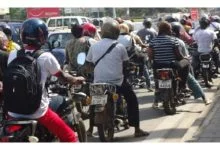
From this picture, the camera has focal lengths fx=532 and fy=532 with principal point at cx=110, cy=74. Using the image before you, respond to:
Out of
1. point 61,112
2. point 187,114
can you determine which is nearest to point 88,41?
point 187,114

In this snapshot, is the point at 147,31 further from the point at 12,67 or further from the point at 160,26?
the point at 12,67

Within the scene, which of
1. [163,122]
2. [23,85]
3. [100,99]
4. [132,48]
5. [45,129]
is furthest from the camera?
[132,48]

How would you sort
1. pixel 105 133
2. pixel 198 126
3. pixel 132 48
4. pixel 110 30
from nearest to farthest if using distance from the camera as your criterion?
pixel 105 133, pixel 110 30, pixel 198 126, pixel 132 48

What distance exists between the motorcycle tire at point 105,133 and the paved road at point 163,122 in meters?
0.21

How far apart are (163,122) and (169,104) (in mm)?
671

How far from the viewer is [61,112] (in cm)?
521

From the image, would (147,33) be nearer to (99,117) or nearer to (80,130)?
(99,117)

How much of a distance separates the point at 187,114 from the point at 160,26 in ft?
5.11

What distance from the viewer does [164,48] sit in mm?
8938

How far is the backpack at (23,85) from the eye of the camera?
185 inches

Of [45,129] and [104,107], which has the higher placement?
[45,129]

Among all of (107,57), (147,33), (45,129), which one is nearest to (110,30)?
(107,57)

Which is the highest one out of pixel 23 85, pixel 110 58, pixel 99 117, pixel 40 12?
pixel 23 85
